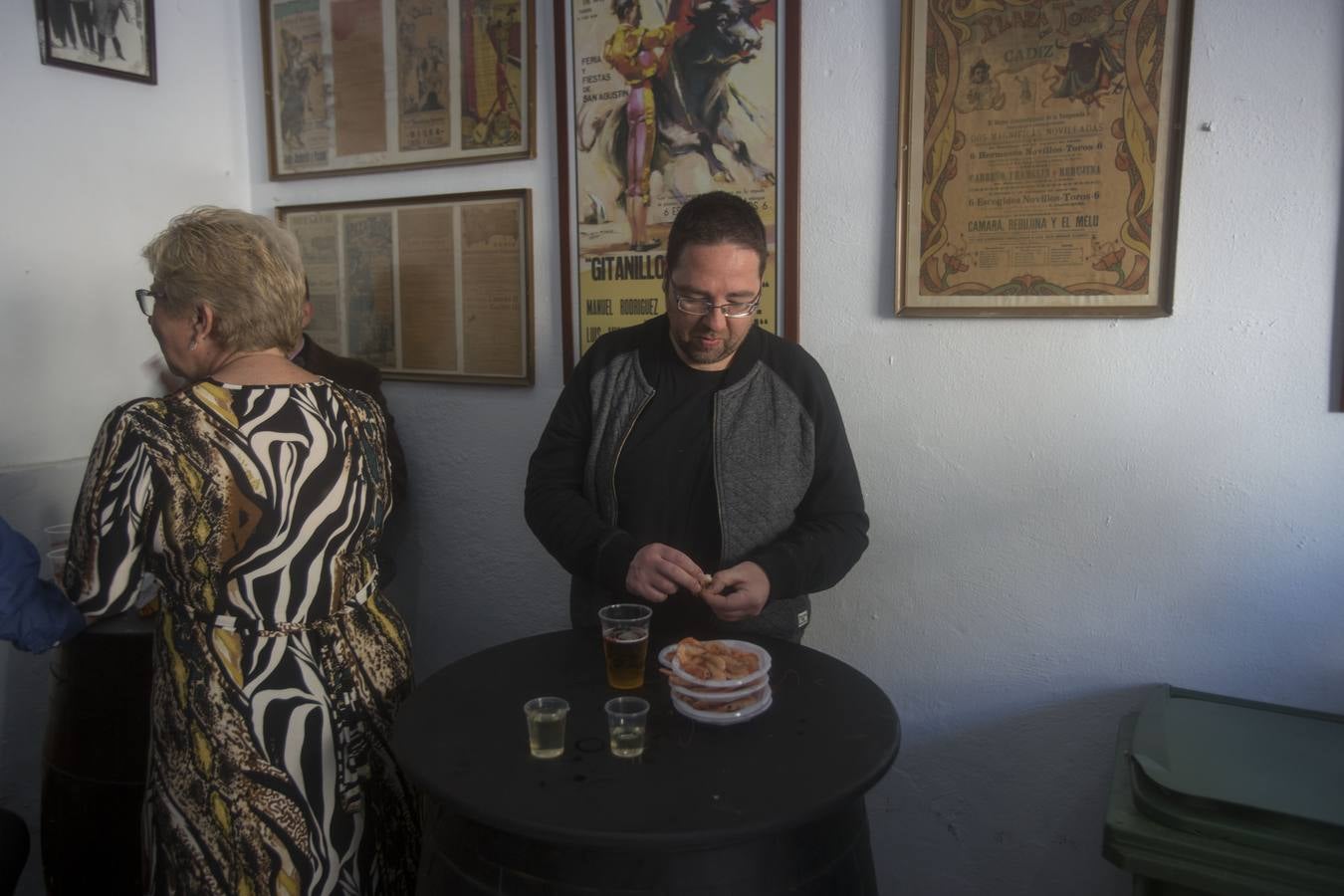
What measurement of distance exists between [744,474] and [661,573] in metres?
0.26

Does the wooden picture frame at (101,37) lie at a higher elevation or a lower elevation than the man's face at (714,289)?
higher

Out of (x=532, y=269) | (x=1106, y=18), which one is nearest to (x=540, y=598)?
(x=532, y=269)

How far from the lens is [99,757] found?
70.2 inches

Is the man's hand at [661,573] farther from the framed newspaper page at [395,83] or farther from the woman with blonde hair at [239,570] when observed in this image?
the framed newspaper page at [395,83]

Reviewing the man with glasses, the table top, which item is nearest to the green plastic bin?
the table top

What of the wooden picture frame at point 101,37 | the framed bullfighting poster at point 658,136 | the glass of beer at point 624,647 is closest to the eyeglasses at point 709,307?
the framed bullfighting poster at point 658,136

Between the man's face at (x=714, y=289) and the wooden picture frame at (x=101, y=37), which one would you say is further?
the wooden picture frame at (x=101, y=37)

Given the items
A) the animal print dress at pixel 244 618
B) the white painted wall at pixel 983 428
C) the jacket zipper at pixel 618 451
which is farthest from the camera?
the jacket zipper at pixel 618 451

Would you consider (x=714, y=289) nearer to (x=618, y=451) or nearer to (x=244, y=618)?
(x=618, y=451)

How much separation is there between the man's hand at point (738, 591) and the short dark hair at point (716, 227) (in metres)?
0.53

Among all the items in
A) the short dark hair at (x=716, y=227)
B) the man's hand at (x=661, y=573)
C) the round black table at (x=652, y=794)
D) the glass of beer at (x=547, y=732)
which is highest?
the short dark hair at (x=716, y=227)

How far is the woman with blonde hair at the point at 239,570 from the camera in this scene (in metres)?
1.39

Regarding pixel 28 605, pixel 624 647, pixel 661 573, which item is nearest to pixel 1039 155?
pixel 661 573

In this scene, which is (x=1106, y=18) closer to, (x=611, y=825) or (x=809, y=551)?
(x=809, y=551)
